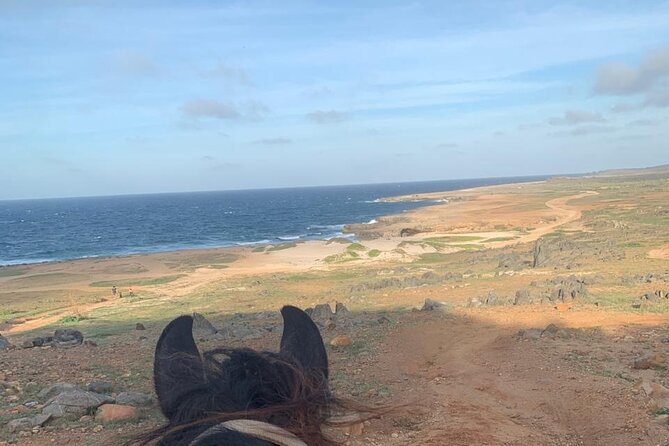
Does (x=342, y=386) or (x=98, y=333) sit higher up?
(x=342, y=386)

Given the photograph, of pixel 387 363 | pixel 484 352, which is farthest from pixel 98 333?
pixel 484 352

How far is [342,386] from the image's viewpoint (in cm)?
675

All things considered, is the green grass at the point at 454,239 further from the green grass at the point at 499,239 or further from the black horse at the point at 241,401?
the black horse at the point at 241,401

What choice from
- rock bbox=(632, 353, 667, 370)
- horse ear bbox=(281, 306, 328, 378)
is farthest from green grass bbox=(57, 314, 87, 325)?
horse ear bbox=(281, 306, 328, 378)

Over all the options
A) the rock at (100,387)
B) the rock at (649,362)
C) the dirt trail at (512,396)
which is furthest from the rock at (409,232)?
the rock at (100,387)

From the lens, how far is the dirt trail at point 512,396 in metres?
5.14

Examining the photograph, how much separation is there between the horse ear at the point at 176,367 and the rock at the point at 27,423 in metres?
4.09

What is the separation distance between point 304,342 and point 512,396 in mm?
4837

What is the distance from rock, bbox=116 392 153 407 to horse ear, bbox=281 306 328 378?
4319mm

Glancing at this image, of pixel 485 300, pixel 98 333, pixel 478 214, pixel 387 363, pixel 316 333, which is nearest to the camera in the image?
pixel 316 333

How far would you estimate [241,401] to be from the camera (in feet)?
5.23

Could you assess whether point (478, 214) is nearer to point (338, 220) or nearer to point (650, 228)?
point (338, 220)

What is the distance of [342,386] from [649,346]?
4.97m

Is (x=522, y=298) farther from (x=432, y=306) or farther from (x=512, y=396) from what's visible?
(x=512, y=396)
